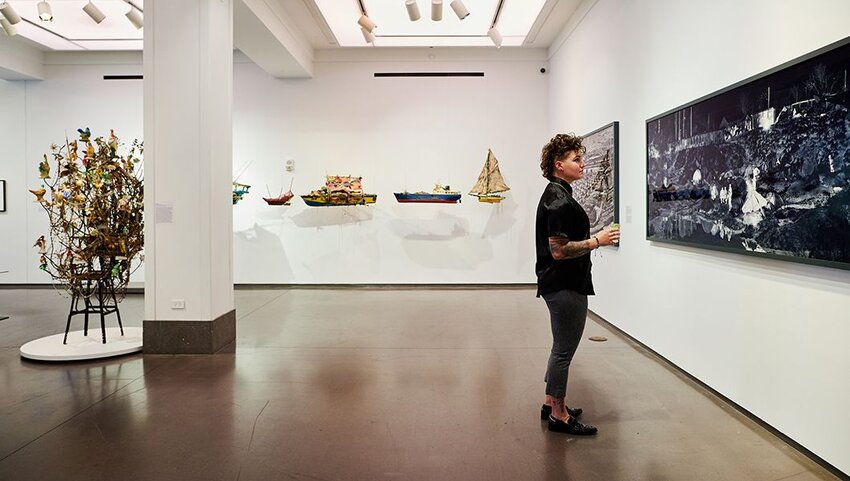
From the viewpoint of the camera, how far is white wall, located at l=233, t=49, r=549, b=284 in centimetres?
916

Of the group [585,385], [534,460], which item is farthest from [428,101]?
[534,460]

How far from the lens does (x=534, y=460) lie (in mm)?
2742

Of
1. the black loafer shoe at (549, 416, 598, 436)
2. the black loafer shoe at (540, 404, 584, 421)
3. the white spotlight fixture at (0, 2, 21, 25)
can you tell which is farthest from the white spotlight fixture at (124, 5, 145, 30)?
the black loafer shoe at (549, 416, 598, 436)

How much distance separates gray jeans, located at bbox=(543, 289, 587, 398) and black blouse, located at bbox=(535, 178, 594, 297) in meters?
0.05

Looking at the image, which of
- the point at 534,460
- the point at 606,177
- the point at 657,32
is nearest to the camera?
the point at 534,460

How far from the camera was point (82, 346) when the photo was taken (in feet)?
15.9

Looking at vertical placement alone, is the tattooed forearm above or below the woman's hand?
below

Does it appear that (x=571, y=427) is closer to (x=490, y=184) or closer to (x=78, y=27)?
(x=490, y=184)

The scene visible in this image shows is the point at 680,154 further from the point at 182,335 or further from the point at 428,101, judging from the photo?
the point at 428,101

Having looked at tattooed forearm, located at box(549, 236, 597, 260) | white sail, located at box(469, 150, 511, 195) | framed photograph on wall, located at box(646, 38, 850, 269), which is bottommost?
tattooed forearm, located at box(549, 236, 597, 260)

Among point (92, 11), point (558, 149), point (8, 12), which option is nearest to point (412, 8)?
point (92, 11)

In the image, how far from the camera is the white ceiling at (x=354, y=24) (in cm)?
709

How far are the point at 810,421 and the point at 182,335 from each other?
4555mm

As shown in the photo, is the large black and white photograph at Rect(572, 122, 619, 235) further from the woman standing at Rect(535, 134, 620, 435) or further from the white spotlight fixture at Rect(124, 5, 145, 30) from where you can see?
the white spotlight fixture at Rect(124, 5, 145, 30)
